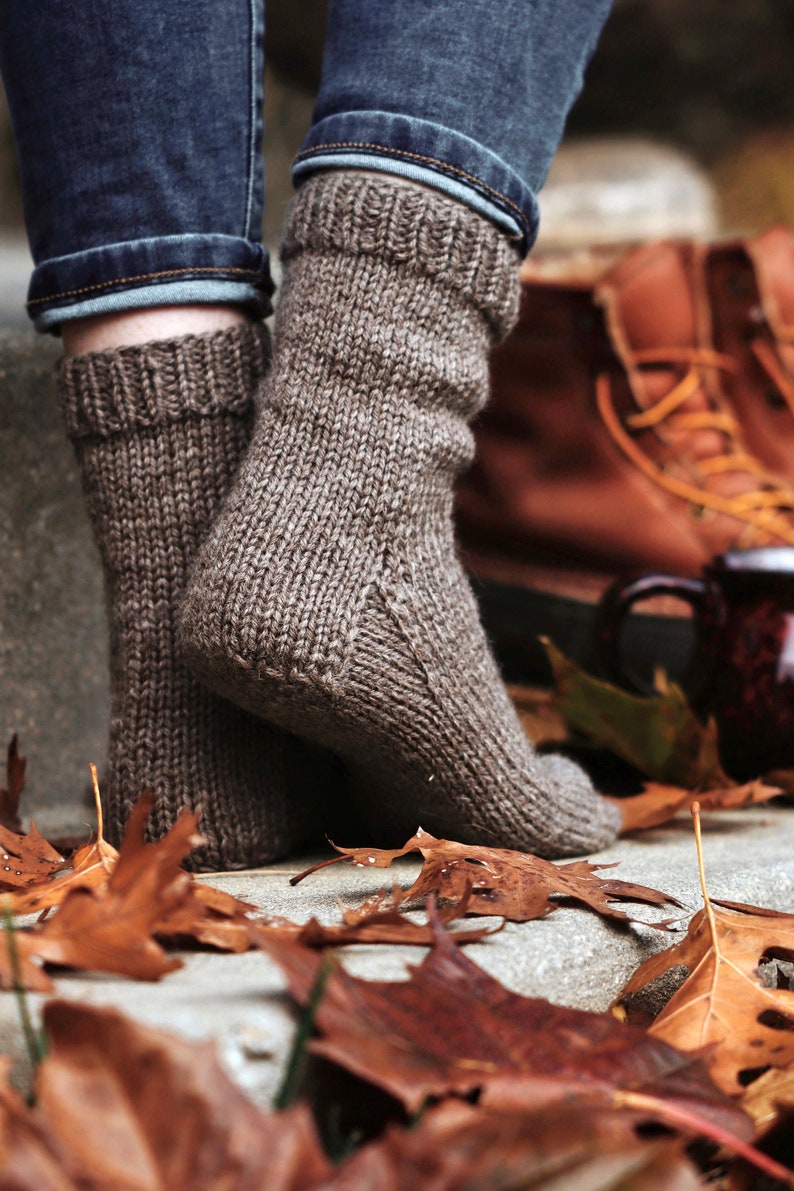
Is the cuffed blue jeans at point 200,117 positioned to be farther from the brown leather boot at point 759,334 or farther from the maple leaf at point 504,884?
the brown leather boot at point 759,334

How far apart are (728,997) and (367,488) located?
0.34 meters

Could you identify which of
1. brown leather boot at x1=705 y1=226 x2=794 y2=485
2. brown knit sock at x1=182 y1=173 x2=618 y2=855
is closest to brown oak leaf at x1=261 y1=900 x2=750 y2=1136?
brown knit sock at x1=182 y1=173 x2=618 y2=855

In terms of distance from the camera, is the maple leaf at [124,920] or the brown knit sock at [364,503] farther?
the brown knit sock at [364,503]

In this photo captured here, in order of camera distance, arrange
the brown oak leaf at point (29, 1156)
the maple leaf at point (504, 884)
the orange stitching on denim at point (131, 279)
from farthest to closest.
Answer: the orange stitching on denim at point (131, 279) → the maple leaf at point (504, 884) → the brown oak leaf at point (29, 1156)

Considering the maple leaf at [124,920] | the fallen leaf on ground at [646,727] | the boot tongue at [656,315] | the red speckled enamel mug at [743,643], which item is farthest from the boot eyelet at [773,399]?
the maple leaf at [124,920]

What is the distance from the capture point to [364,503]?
2.09 feet

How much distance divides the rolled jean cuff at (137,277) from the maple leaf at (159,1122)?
460mm

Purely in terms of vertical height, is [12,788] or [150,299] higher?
[150,299]

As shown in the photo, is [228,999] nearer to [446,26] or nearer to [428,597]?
[428,597]

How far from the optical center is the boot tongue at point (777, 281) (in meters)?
1.33

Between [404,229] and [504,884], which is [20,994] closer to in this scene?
[504,884]

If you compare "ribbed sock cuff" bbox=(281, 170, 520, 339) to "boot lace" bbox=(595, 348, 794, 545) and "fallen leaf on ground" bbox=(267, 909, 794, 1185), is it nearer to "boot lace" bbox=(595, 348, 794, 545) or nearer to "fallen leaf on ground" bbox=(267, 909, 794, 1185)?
"fallen leaf on ground" bbox=(267, 909, 794, 1185)

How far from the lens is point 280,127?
8.07ft

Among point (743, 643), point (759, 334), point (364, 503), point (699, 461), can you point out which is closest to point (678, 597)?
point (743, 643)
